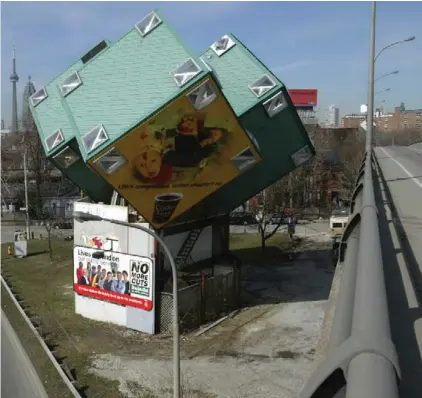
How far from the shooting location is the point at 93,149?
1766cm

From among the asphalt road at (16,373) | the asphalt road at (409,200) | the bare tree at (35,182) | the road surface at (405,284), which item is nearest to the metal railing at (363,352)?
the road surface at (405,284)

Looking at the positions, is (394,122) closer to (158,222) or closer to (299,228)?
(299,228)

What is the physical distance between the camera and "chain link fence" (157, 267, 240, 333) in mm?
21328

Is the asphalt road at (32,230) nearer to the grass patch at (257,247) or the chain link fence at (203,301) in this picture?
the grass patch at (257,247)

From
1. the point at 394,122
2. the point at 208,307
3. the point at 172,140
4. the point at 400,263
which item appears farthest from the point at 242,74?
the point at 394,122

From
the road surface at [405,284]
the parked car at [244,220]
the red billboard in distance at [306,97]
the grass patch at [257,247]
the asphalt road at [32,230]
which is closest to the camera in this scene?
the road surface at [405,284]

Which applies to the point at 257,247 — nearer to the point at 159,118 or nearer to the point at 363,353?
the point at 159,118

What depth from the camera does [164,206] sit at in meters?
20.3

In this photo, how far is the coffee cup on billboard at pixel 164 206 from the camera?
20016 mm

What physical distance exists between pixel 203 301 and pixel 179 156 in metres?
7.25

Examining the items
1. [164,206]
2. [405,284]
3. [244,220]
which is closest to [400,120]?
[244,220]

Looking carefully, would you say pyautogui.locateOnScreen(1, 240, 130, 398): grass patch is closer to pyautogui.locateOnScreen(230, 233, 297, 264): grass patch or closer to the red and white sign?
the red and white sign

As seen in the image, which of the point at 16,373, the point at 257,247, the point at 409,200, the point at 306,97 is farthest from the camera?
the point at 306,97

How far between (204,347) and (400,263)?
16.1m
